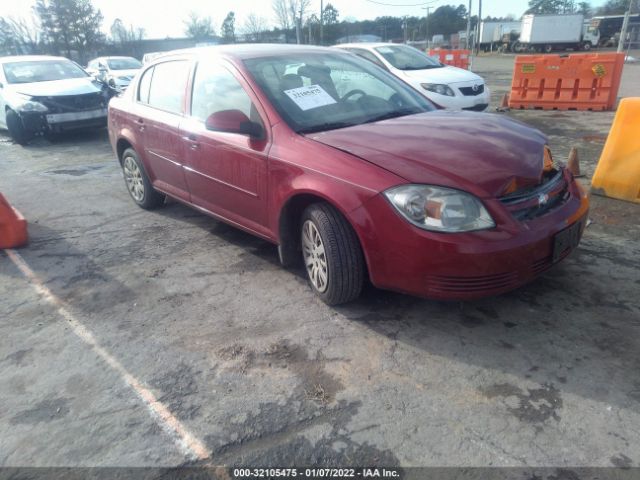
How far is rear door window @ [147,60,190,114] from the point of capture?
415cm

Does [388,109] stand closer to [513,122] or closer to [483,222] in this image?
[513,122]

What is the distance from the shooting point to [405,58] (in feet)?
31.9

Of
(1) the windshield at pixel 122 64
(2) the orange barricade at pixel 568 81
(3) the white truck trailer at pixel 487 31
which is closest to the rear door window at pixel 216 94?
(2) the orange barricade at pixel 568 81

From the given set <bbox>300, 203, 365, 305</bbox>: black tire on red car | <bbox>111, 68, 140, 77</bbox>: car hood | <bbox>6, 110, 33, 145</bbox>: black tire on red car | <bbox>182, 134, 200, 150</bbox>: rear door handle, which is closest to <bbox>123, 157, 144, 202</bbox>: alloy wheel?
<bbox>182, 134, 200, 150</bbox>: rear door handle

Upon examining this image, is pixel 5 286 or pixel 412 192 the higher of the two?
pixel 412 192

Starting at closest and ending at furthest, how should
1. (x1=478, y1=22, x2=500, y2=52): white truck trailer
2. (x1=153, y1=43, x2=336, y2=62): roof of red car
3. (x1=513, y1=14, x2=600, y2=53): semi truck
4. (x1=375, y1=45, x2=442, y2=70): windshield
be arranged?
(x1=153, y1=43, x2=336, y2=62): roof of red car < (x1=375, y1=45, x2=442, y2=70): windshield < (x1=513, y1=14, x2=600, y2=53): semi truck < (x1=478, y1=22, x2=500, y2=52): white truck trailer

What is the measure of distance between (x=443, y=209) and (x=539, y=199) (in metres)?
0.65

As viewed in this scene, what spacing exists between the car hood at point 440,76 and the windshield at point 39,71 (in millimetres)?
7079

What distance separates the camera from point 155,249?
169 inches

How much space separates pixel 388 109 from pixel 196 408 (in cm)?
250

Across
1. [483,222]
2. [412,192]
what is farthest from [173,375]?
[483,222]

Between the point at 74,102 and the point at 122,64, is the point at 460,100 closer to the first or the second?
the point at 74,102

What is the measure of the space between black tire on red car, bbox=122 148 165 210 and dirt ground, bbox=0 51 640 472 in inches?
42.3

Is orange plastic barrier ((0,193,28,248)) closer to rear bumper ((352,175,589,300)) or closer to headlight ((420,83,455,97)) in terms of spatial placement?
rear bumper ((352,175,589,300))
